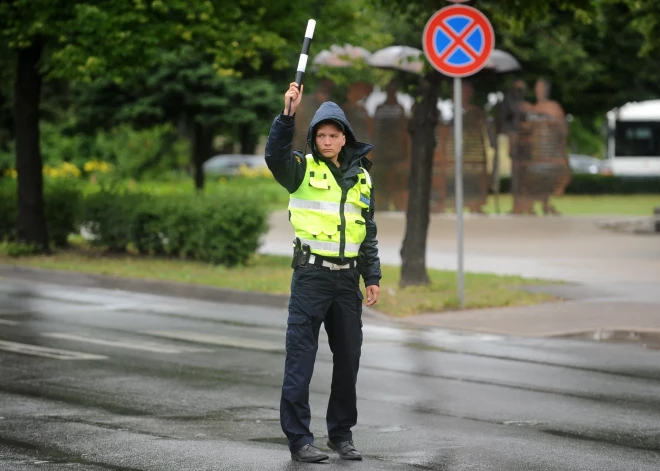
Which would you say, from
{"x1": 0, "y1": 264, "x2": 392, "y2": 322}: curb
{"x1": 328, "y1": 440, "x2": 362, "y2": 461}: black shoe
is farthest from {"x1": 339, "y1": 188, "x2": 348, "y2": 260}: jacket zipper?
{"x1": 0, "y1": 264, "x2": 392, "y2": 322}: curb

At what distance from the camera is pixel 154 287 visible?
17.4 m

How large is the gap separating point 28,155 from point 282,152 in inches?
609

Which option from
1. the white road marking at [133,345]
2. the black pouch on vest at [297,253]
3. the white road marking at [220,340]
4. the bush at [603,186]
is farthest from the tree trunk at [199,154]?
the black pouch on vest at [297,253]

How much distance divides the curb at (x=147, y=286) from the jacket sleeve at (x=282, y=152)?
29.0ft

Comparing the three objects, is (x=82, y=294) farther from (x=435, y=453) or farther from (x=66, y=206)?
(x=435, y=453)

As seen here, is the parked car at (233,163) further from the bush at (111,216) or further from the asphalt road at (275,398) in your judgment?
the asphalt road at (275,398)

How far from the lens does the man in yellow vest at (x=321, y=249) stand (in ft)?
22.6

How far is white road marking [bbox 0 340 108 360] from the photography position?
11.0 meters

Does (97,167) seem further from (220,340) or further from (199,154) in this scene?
(220,340)

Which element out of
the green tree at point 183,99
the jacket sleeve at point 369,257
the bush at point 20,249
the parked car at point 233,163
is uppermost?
the green tree at point 183,99

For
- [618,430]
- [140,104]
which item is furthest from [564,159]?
[618,430]

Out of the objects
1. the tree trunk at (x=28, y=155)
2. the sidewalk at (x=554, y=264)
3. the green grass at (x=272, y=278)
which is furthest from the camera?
the tree trunk at (x=28, y=155)

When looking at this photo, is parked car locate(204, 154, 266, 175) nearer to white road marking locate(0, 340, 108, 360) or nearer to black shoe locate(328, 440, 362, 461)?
white road marking locate(0, 340, 108, 360)

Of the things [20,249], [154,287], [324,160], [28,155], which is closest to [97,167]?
[28,155]
